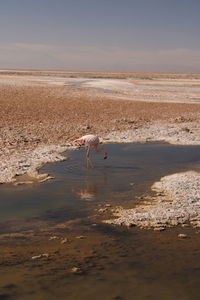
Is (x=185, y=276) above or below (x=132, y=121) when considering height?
below

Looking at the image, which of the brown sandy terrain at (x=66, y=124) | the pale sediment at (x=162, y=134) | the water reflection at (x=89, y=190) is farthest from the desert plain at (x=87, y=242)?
the pale sediment at (x=162, y=134)

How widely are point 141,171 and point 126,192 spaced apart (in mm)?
2217

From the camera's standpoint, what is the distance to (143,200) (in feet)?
32.2

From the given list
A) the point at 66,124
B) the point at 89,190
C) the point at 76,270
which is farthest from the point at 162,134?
the point at 76,270

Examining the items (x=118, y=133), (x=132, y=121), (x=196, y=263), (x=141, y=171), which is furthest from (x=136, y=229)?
(x=132, y=121)

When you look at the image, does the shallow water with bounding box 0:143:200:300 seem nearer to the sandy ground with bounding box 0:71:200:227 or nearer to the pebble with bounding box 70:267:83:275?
the pebble with bounding box 70:267:83:275

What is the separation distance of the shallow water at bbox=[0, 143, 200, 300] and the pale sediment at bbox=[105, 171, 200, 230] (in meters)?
0.32

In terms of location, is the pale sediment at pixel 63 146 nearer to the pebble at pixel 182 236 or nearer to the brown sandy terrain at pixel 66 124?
the brown sandy terrain at pixel 66 124

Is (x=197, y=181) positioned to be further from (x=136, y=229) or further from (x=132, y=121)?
(x=132, y=121)

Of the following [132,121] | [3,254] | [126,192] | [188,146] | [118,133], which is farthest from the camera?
[132,121]

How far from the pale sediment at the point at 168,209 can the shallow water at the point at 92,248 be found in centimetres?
32

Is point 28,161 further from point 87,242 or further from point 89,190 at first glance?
point 87,242

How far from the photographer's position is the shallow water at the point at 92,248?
598cm

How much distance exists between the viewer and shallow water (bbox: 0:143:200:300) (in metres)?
5.98
